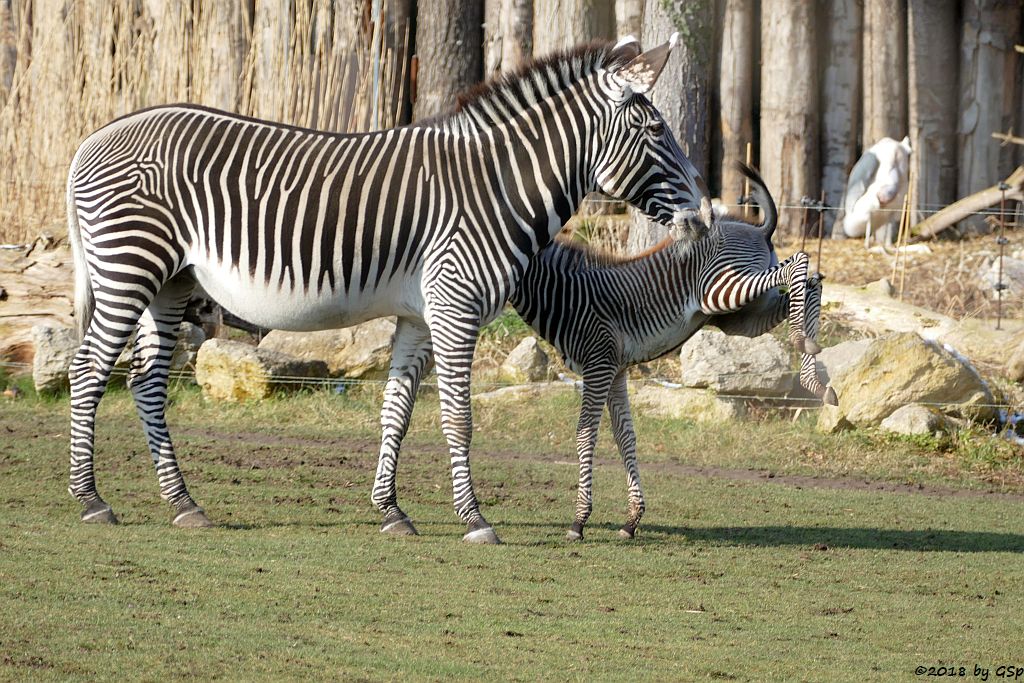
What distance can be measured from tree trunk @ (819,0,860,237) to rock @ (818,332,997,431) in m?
6.34

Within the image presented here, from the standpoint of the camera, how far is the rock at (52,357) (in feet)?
41.6

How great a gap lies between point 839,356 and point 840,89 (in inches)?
244

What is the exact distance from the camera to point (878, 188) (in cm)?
1694

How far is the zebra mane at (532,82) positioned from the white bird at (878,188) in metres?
9.50

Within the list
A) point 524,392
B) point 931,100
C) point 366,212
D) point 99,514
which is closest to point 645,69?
point 366,212

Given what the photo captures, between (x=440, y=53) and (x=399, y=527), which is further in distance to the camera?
(x=440, y=53)

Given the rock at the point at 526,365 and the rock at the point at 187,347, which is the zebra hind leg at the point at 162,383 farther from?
the rock at the point at 526,365

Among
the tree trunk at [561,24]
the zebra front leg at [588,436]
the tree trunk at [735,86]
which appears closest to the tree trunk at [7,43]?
the tree trunk at [561,24]

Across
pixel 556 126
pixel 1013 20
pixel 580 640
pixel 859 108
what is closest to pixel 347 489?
pixel 556 126

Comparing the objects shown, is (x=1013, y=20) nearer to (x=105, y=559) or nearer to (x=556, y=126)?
(x=556, y=126)

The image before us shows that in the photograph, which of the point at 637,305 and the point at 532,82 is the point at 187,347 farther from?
the point at 532,82

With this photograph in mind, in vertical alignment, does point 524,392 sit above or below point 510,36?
below

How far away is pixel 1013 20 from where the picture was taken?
17.9 meters

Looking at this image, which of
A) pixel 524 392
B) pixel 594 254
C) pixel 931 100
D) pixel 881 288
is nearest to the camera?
pixel 594 254
